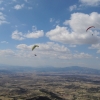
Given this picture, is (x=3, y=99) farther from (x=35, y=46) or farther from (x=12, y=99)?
(x=35, y=46)

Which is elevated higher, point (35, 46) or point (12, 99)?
point (35, 46)

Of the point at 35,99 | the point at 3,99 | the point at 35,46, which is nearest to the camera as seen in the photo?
the point at 35,46

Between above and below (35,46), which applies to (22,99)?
below

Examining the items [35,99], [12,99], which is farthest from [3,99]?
[35,99]

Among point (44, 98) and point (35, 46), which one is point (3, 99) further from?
point (35, 46)

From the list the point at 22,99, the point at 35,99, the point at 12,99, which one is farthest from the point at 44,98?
the point at 12,99

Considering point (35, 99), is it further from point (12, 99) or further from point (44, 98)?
point (12, 99)

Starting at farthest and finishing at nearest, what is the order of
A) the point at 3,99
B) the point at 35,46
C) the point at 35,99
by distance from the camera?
1. the point at 3,99
2. the point at 35,99
3. the point at 35,46

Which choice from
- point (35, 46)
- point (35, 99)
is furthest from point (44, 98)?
point (35, 46)

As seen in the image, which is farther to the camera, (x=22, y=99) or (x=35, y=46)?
(x=22, y=99)
